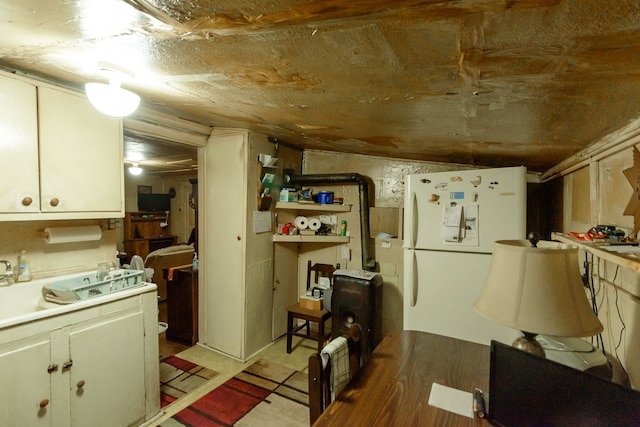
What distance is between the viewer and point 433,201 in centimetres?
222

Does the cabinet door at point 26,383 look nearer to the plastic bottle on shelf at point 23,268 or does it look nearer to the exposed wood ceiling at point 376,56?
the plastic bottle on shelf at point 23,268

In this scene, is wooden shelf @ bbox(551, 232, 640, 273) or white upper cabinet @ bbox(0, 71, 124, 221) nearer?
wooden shelf @ bbox(551, 232, 640, 273)

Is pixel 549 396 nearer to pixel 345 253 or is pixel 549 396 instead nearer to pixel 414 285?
pixel 414 285

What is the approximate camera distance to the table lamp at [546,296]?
0.88 m

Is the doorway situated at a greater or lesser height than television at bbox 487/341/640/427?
greater

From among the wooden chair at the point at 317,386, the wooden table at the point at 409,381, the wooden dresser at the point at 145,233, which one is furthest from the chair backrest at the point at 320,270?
the wooden dresser at the point at 145,233

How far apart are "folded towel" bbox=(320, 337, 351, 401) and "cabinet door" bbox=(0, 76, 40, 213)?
1.73 m

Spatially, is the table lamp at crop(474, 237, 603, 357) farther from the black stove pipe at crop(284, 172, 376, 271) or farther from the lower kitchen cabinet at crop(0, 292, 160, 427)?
the black stove pipe at crop(284, 172, 376, 271)

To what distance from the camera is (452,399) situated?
112cm

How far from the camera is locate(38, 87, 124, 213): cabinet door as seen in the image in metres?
1.66

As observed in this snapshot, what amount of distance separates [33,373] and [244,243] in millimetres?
1585

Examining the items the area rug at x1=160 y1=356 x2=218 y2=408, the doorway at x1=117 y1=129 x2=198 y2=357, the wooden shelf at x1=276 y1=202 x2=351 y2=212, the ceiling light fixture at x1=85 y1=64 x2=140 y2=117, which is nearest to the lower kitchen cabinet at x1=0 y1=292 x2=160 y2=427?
the area rug at x1=160 y1=356 x2=218 y2=408

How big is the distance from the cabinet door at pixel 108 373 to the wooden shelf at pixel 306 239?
1507 mm

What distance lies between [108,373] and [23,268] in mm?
803
